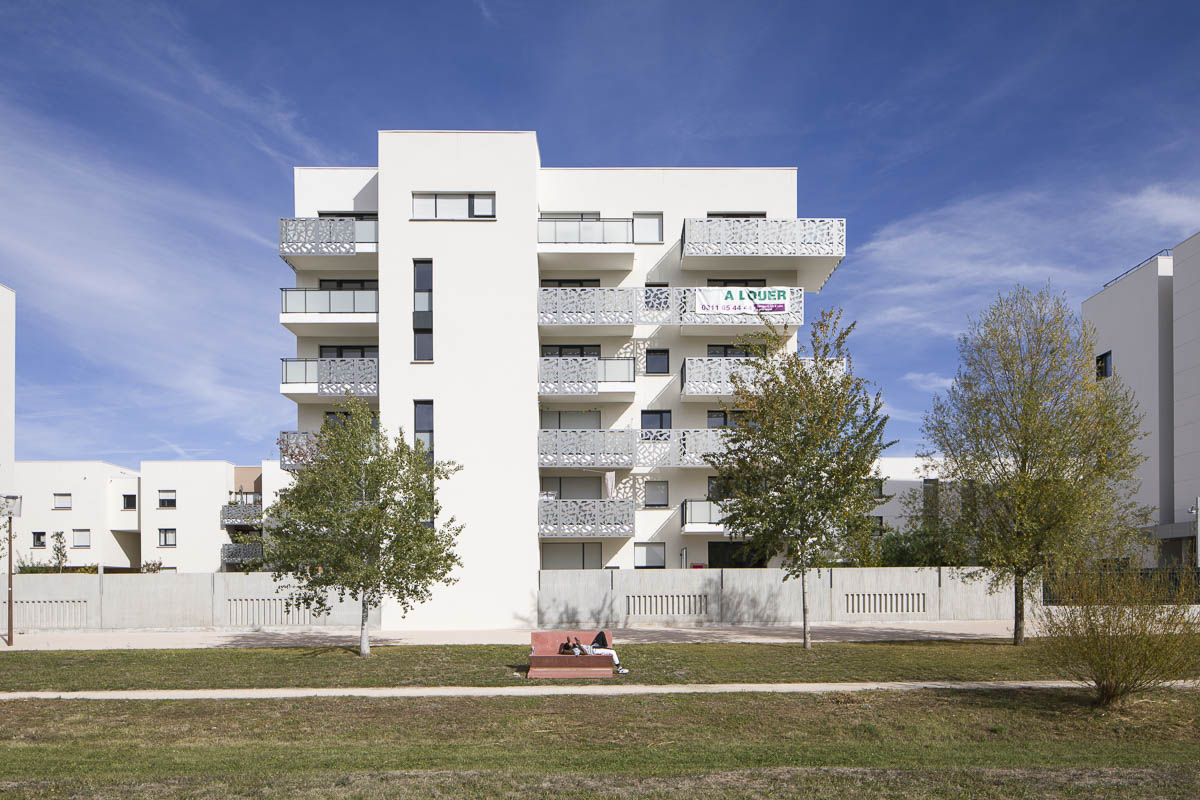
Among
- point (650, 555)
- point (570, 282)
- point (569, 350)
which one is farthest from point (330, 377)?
→ point (650, 555)

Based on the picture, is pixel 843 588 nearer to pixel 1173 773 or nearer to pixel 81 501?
pixel 1173 773

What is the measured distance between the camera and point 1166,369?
44375mm

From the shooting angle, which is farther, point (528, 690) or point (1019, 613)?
point (1019, 613)

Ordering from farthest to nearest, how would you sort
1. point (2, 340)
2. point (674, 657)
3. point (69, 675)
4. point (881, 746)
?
point (2, 340), point (674, 657), point (69, 675), point (881, 746)

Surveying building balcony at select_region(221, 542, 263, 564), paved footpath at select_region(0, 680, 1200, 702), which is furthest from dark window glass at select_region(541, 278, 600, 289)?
paved footpath at select_region(0, 680, 1200, 702)

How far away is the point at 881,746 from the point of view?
13031 millimetres

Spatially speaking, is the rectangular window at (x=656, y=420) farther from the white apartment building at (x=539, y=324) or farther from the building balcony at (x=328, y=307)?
the building balcony at (x=328, y=307)

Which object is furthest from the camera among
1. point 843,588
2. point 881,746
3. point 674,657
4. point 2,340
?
point 2,340

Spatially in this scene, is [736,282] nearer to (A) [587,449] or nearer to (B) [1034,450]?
(A) [587,449]

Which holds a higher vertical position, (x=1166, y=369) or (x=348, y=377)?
(x=1166, y=369)

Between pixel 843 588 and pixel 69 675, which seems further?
pixel 843 588

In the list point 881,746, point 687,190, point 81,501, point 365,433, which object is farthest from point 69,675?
point 81,501

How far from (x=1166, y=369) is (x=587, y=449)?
34.0m

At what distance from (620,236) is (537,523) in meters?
11.0
